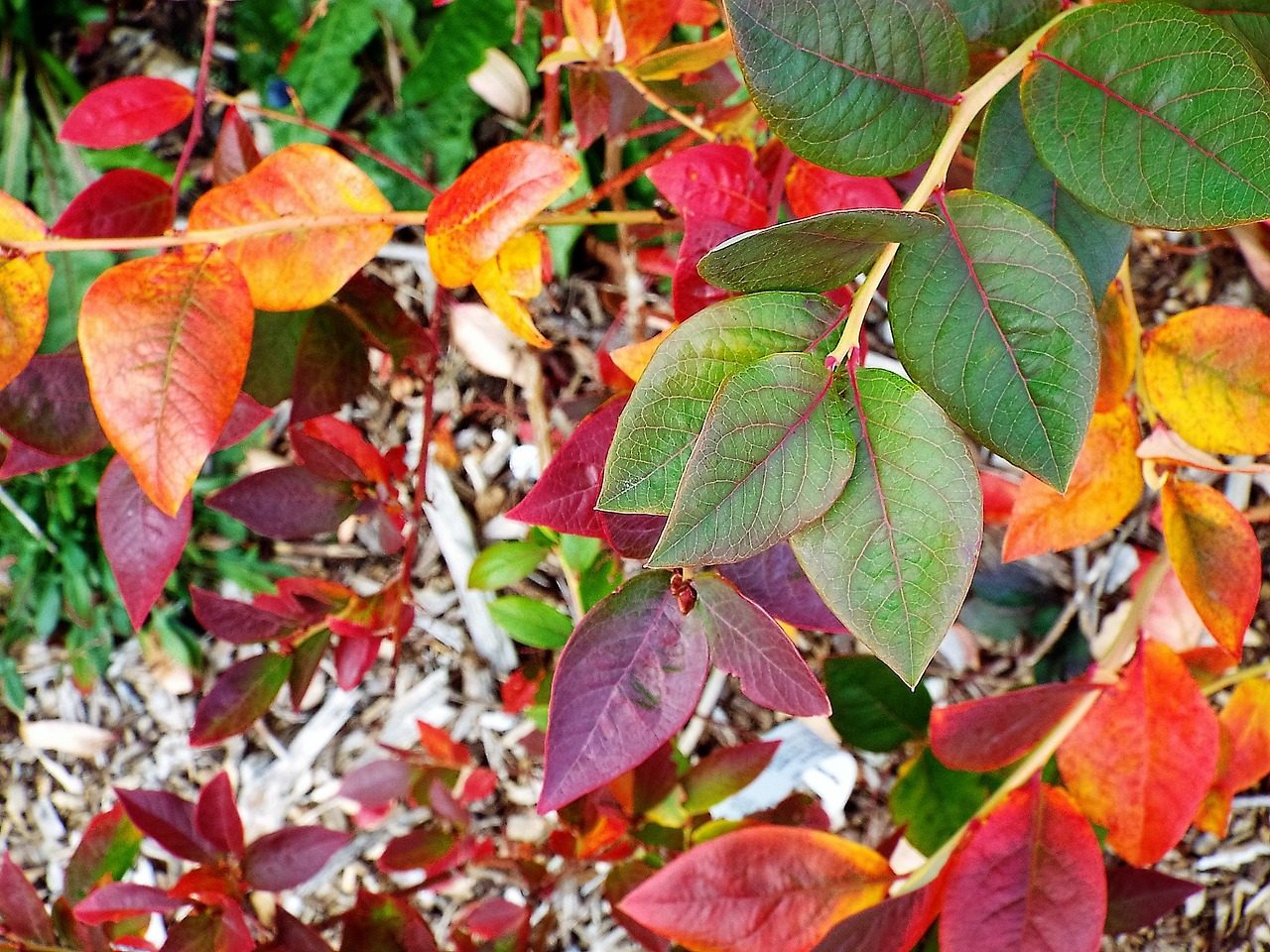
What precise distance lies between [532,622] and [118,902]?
0.46 m

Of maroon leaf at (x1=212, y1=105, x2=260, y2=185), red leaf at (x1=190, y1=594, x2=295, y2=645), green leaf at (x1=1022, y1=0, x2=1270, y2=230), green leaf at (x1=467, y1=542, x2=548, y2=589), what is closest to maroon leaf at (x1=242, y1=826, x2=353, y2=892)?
red leaf at (x1=190, y1=594, x2=295, y2=645)

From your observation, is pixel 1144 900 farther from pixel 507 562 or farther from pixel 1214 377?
pixel 507 562

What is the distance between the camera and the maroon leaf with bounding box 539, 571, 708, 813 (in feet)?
1.77

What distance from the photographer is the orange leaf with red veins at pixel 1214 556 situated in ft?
2.16

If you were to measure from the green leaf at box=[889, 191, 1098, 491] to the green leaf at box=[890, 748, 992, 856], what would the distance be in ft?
2.10

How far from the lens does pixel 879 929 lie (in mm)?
710

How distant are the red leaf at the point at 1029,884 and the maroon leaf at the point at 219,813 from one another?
665 mm

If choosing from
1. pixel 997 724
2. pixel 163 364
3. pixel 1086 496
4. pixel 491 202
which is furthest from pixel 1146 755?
pixel 163 364

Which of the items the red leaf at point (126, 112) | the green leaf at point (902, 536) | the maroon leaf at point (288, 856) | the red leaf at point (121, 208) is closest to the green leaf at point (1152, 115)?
the green leaf at point (902, 536)

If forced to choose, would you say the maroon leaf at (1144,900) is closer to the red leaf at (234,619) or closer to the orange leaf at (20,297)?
the red leaf at (234,619)

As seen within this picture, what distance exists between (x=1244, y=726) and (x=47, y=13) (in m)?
2.14

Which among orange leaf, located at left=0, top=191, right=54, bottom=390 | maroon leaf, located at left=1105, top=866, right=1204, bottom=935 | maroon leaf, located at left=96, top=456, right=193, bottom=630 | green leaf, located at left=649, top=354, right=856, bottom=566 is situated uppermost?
orange leaf, located at left=0, top=191, right=54, bottom=390

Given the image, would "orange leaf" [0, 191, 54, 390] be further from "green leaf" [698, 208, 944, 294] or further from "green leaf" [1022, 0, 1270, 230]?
"green leaf" [1022, 0, 1270, 230]

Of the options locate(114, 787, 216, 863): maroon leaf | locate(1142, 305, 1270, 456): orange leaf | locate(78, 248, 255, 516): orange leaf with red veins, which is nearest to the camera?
locate(78, 248, 255, 516): orange leaf with red veins
